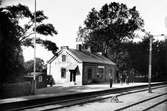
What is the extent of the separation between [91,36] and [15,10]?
1324 inches

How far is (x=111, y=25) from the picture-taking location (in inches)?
2121

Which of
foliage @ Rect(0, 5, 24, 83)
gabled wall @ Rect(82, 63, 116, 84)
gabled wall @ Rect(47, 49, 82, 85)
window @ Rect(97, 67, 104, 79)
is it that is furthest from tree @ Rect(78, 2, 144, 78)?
foliage @ Rect(0, 5, 24, 83)

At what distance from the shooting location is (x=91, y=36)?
56.0 meters

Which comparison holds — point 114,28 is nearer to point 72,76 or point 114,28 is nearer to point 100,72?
point 100,72

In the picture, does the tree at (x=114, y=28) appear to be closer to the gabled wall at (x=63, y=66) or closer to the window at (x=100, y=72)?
the window at (x=100, y=72)

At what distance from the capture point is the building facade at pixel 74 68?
36188 millimetres

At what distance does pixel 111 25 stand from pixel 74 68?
2163 centimetres

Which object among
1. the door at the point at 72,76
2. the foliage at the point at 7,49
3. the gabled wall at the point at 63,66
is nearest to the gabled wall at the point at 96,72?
the gabled wall at the point at 63,66

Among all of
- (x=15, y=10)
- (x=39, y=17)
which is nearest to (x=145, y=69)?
(x=39, y=17)

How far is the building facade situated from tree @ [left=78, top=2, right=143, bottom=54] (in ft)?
46.8

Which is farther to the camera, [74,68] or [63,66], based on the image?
[63,66]

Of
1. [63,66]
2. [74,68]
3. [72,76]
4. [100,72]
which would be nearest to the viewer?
[74,68]

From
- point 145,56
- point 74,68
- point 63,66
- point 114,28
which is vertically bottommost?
point 74,68

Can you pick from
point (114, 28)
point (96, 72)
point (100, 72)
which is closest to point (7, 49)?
point (96, 72)
